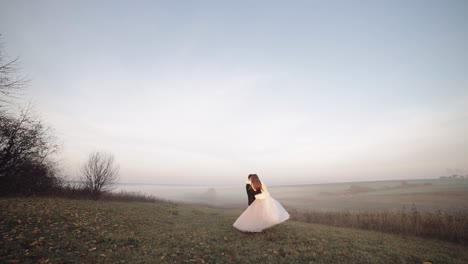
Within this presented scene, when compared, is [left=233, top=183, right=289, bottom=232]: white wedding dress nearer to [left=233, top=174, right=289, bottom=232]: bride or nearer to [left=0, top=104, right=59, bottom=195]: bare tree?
[left=233, top=174, right=289, bottom=232]: bride

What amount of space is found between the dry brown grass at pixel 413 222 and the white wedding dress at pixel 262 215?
12955mm

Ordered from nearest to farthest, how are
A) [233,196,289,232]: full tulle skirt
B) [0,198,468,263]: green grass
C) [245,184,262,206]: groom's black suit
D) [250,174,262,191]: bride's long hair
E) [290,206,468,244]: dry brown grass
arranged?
[0,198,468,263]: green grass
[233,196,289,232]: full tulle skirt
[250,174,262,191]: bride's long hair
[245,184,262,206]: groom's black suit
[290,206,468,244]: dry brown grass

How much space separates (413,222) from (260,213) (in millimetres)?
15123

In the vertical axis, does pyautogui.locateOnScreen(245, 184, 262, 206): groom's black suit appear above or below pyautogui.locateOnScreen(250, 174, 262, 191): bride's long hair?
below

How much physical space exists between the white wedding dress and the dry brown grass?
42.5 ft

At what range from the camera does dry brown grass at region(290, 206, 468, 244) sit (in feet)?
46.9

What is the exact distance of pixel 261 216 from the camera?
35.0 feet

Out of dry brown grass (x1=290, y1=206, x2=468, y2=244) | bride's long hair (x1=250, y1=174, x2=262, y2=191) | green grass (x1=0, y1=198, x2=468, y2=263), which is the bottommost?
dry brown grass (x1=290, y1=206, x2=468, y2=244)

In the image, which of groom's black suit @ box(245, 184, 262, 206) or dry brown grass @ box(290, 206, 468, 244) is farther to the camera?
dry brown grass @ box(290, 206, 468, 244)

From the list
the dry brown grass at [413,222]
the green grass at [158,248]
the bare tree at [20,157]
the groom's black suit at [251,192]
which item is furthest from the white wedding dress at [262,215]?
the bare tree at [20,157]

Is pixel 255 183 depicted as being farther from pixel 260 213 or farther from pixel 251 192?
pixel 260 213

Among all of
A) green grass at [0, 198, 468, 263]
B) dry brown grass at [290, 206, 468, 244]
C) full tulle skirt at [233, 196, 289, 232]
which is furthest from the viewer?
dry brown grass at [290, 206, 468, 244]

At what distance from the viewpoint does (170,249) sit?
24.8 ft

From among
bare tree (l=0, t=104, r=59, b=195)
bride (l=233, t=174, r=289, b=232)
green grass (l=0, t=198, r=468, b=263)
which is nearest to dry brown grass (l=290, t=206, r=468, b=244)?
green grass (l=0, t=198, r=468, b=263)
